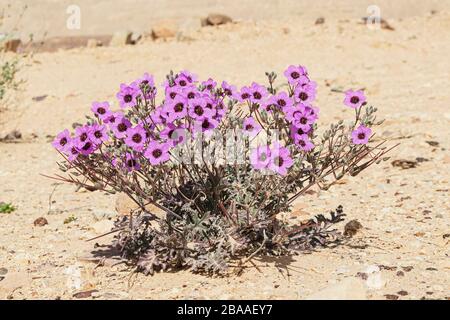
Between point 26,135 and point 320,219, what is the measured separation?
5.69 meters

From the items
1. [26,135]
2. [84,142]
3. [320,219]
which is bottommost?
[26,135]

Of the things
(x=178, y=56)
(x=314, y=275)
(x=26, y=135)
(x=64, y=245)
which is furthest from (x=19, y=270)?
(x=178, y=56)

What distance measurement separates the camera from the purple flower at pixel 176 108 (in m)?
3.72

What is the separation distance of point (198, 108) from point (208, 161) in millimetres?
423

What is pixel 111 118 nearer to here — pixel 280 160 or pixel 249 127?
pixel 249 127

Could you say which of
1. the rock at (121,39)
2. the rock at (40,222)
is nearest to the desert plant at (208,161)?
the rock at (40,222)

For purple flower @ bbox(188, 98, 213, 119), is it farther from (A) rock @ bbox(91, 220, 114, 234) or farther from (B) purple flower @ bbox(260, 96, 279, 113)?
(A) rock @ bbox(91, 220, 114, 234)

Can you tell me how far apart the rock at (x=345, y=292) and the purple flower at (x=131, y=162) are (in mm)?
1162

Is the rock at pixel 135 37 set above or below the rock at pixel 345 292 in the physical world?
below

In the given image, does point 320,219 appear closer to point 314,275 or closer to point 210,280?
point 314,275

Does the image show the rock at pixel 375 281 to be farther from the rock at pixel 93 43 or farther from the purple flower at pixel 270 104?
the rock at pixel 93 43

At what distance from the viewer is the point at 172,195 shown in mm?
4102

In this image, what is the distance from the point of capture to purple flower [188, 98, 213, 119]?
12.1ft
